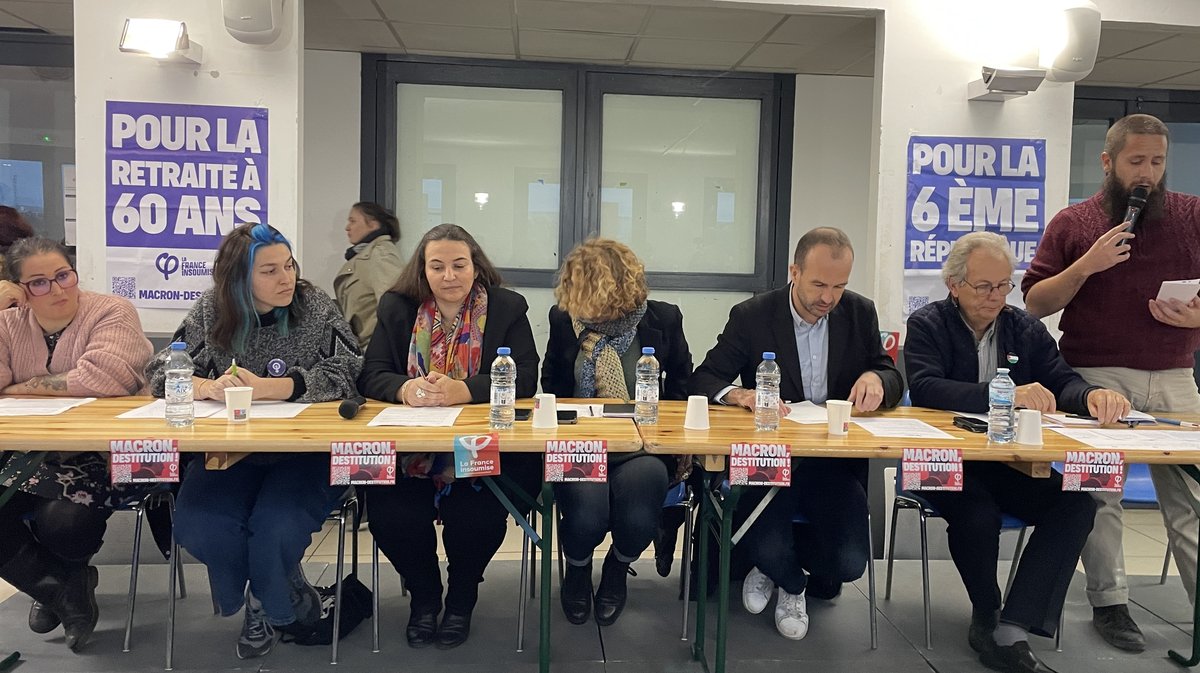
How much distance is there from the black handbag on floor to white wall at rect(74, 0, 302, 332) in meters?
1.49

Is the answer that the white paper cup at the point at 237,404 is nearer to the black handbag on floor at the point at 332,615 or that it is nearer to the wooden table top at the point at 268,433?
the wooden table top at the point at 268,433

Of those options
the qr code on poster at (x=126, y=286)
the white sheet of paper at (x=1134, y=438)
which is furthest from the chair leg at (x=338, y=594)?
the white sheet of paper at (x=1134, y=438)

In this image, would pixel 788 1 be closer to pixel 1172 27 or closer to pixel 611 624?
pixel 1172 27

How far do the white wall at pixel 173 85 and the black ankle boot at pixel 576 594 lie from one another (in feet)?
6.26

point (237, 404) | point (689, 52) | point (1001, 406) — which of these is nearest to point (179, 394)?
point (237, 404)

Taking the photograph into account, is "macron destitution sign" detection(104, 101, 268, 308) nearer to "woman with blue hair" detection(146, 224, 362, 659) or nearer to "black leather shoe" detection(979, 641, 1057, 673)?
"woman with blue hair" detection(146, 224, 362, 659)

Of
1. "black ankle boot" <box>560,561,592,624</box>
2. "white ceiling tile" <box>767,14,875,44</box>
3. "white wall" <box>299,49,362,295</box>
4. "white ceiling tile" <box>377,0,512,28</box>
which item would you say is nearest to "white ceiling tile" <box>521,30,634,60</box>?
"white ceiling tile" <box>377,0,512,28</box>

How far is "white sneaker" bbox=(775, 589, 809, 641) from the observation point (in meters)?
2.64

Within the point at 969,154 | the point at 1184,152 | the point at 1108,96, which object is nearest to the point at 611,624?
the point at 969,154

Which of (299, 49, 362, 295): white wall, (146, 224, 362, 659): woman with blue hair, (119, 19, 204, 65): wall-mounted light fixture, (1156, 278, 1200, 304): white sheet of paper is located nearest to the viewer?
(146, 224, 362, 659): woman with blue hair

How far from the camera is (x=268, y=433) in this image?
6.70ft

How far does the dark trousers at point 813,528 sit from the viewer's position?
2525 mm

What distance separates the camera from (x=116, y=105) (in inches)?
131

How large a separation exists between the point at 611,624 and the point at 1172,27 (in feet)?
12.5
